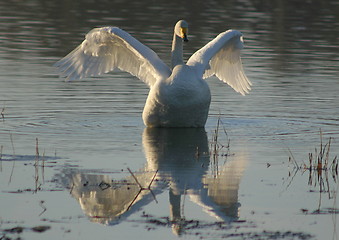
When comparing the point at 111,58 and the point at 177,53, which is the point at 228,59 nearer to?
the point at 177,53

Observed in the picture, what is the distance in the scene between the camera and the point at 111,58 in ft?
46.5

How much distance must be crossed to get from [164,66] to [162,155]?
8.62 ft

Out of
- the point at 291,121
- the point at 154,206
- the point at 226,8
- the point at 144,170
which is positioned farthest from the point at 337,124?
the point at 226,8

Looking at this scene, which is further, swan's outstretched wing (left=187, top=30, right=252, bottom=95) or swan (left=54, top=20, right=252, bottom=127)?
swan's outstretched wing (left=187, top=30, right=252, bottom=95)

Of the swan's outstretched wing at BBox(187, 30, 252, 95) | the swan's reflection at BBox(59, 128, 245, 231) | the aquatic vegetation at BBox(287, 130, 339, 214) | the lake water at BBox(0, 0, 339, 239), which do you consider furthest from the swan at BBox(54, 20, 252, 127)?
the aquatic vegetation at BBox(287, 130, 339, 214)

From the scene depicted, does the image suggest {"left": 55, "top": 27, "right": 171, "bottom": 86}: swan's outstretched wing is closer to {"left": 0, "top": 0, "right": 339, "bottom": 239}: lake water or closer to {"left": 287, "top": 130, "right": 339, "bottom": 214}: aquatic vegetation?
{"left": 0, "top": 0, "right": 339, "bottom": 239}: lake water

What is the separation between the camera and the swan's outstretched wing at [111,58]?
Result: 1305 cm

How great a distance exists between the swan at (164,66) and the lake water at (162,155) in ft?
1.04

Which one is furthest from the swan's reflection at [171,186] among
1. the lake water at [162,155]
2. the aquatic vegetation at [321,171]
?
the aquatic vegetation at [321,171]

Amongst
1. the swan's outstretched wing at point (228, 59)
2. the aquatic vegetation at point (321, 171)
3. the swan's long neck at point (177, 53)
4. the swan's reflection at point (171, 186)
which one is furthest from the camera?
the swan's outstretched wing at point (228, 59)

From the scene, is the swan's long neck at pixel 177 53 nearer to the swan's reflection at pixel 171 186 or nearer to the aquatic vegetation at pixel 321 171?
the swan's reflection at pixel 171 186

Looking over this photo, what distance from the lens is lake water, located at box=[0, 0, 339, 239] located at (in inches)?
305

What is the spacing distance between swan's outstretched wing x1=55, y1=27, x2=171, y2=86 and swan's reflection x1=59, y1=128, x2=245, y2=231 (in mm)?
2083

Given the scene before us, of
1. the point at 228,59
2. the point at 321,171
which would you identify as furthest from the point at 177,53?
the point at 321,171
